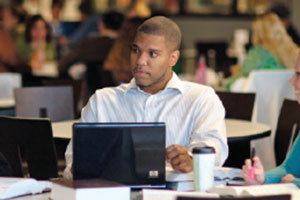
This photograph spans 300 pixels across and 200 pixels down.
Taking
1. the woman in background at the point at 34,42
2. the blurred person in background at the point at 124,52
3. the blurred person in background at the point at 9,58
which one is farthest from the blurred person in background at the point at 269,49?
the woman in background at the point at 34,42

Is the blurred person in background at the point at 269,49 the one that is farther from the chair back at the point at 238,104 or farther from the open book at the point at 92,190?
the open book at the point at 92,190

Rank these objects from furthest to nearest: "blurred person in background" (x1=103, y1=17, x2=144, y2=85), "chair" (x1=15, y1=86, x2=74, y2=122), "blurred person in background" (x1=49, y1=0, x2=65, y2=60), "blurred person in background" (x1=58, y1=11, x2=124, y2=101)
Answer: "blurred person in background" (x1=49, y1=0, x2=65, y2=60) → "blurred person in background" (x1=58, y1=11, x2=124, y2=101) → "blurred person in background" (x1=103, y1=17, x2=144, y2=85) → "chair" (x1=15, y1=86, x2=74, y2=122)

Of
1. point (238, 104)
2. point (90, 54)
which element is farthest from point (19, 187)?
point (90, 54)

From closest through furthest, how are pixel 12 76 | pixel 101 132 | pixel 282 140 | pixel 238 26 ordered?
pixel 101 132, pixel 282 140, pixel 12 76, pixel 238 26

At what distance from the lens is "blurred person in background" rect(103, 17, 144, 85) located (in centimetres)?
555

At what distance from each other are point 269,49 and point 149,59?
352 cm

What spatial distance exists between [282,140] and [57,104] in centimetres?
156

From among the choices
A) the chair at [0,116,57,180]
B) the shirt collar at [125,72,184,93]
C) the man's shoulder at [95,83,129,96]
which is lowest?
the chair at [0,116,57,180]

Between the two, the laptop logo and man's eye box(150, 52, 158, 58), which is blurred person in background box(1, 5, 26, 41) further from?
the laptop logo

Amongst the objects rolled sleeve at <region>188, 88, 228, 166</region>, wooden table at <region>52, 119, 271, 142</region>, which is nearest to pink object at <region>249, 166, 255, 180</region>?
rolled sleeve at <region>188, 88, 228, 166</region>

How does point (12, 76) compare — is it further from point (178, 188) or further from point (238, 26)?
point (238, 26)

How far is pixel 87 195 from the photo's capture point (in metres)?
1.90

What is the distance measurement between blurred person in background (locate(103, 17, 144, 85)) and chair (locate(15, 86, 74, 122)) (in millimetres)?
845

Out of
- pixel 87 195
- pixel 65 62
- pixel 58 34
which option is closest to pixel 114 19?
pixel 65 62
